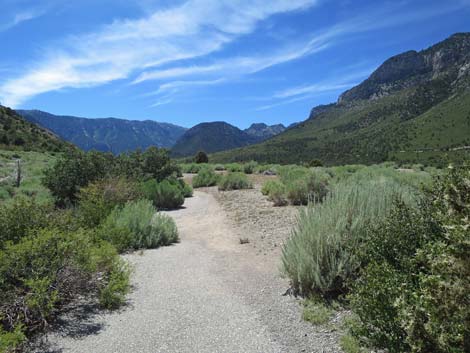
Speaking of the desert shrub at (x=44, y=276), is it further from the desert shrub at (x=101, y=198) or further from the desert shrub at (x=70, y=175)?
the desert shrub at (x=70, y=175)

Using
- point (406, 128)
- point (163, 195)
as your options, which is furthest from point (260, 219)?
point (406, 128)

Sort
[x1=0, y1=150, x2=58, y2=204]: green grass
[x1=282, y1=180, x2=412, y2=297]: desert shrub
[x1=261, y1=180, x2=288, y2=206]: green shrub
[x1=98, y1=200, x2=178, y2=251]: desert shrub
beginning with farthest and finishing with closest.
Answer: [x1=261, y1=180, x2=288, y2=206]: green shrub
[x1=0, y1=150, x2=58, y2=204]: green grass
[x1=98, y1=200, x2=178, y2=251]: desert shrub
[x1=282, y1=180, x2=412, y2=297]: desert shrub

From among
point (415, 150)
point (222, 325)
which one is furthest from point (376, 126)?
point (222, 325)

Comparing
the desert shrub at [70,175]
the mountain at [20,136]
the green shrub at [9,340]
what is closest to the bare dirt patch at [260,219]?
the green shrub at [9,340]

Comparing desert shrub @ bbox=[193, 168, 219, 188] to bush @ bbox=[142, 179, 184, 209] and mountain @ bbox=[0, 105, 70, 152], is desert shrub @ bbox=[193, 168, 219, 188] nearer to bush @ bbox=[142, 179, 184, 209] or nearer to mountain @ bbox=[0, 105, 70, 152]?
bush @ bbox=[142, 179, 184, 209]

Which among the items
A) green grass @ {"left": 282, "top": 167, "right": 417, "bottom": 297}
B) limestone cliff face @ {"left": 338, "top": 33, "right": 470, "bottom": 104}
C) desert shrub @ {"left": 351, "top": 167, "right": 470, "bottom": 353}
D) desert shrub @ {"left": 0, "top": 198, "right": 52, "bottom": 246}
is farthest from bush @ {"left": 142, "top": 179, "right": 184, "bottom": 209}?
limestone cliff face @ {"left": 338, "top": 33, "right": 470, "bottom": 104}

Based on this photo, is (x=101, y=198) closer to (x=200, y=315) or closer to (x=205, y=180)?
(x=200, y=315)

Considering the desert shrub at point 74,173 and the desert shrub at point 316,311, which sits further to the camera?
the desert shrub at point 74,173

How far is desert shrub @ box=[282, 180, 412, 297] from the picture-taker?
16.9 ft

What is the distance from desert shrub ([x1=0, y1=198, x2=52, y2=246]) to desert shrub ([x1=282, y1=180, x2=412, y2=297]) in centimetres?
375

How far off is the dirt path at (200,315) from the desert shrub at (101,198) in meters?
1.76

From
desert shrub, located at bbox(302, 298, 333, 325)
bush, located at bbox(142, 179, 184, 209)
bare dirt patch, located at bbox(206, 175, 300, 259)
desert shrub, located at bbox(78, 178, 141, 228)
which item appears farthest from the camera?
bush, located at bbox(142, 179, 184, 209)

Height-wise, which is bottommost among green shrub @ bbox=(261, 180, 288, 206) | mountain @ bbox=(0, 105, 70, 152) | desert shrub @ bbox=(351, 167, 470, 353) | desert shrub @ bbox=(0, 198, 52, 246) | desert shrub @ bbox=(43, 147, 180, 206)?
green shrub @ bbox=(261, 180, 288, 206)

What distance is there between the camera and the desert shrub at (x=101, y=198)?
8.85 metres
